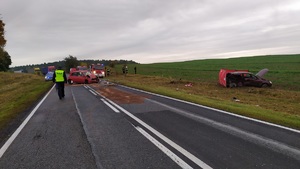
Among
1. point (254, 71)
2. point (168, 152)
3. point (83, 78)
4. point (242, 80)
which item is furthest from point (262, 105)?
point (254, 71)

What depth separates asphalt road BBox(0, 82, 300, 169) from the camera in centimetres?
498

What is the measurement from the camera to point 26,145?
251 inches

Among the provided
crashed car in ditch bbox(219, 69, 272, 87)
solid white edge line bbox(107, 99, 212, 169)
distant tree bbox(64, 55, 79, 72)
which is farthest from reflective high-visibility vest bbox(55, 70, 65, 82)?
distant tree bbox(64, 55, 79, 72)

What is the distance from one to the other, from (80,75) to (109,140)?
26.2m

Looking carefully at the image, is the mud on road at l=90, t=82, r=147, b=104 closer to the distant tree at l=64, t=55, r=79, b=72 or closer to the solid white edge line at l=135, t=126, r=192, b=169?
the solid white edge line at l=135, t=126, r=192, b=169

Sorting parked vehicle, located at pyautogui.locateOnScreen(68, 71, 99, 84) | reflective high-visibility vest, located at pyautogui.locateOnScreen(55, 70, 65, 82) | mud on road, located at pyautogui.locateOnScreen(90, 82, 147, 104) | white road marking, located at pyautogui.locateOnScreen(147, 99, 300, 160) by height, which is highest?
reflective high-visibility vest, located at pyautogui.locateOnScreen(55, 70, 65, 82)

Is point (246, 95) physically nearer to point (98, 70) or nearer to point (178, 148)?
point (178, 148)

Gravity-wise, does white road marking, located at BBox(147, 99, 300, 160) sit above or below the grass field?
above

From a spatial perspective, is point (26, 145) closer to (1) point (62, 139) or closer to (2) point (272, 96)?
(1) point (62, 139)

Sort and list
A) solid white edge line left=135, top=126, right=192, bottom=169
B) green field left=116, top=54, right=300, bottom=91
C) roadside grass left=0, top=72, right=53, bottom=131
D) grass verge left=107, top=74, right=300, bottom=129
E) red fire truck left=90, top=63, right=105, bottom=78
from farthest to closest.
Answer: red fire truck left=90, top=63, right=105, bottom=78 < green field left=116, top=54, right=300, bottom=91 < roadside grass left=0, top=72, right=53, bottom=131 < grass verge left=107, top=74, right=300, bottom=129 < solid white edge line left=135, top=126, right=192, bottom=169

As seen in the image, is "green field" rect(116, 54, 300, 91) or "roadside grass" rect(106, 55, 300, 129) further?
"green field" rect(116, 54, 300, 91)

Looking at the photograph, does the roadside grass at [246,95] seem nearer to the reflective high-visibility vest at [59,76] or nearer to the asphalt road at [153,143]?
the asphalt road at [153,143]

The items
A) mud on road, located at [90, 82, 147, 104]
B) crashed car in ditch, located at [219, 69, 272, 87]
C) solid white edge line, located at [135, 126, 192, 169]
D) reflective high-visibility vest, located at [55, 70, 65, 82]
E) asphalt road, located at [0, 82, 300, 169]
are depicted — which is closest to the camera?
solid white edge line, located at [135, 126, 192, 169]

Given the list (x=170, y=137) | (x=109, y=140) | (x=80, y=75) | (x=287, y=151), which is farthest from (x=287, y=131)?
(x=80, y=75)
